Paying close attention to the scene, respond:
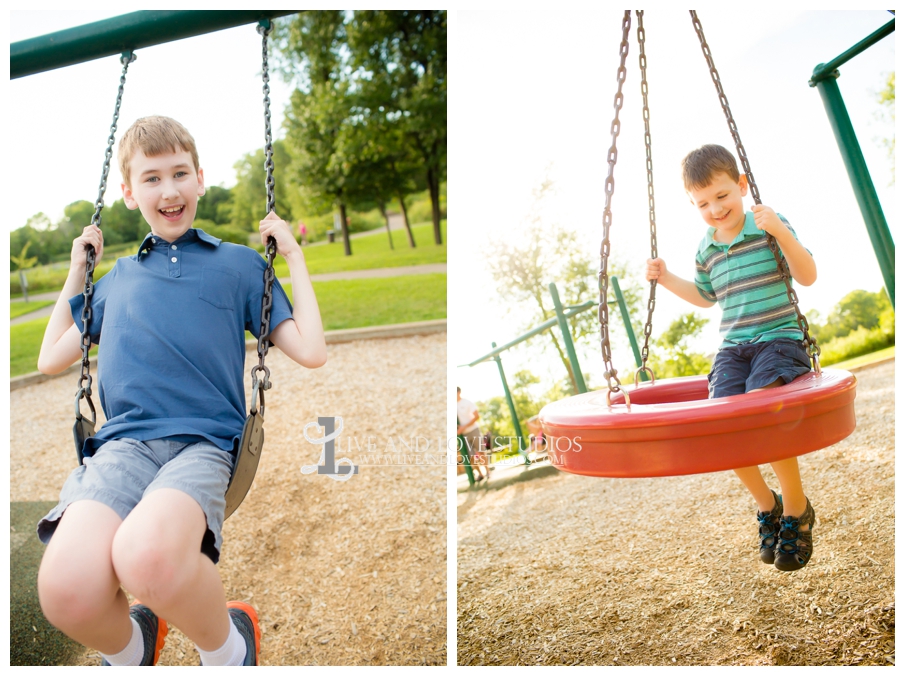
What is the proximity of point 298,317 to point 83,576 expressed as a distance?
0.67 metres

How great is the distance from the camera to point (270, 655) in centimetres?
245

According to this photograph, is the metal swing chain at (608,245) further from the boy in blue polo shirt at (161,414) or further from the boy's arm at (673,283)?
the boy in blue polo shirt at (161,414)

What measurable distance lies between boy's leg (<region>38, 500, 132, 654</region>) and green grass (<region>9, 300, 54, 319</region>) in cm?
614

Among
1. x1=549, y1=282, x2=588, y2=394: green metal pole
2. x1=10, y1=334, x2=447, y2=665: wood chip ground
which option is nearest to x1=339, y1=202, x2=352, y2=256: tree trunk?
x1=10, y1=334, x2=447, y2=665: wood chip ground

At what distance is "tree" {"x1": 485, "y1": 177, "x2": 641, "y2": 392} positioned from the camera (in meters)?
4.47

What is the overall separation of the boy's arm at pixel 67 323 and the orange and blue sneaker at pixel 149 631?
603 mm

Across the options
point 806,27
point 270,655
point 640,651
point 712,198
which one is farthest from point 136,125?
point 806,27

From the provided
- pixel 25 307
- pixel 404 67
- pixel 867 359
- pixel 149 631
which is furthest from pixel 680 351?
pixel 25 307

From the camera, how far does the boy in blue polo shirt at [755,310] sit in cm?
167

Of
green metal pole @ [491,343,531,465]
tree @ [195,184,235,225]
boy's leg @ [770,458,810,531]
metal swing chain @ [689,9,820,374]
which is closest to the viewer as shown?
metal swing chain @ [689,9,820,374]

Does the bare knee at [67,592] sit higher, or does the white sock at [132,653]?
the bare knee at [67,592]

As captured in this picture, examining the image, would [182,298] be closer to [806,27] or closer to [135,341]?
[135,341]

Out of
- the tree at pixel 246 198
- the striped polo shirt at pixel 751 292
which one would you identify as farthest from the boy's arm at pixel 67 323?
the tree at pixel 246 198

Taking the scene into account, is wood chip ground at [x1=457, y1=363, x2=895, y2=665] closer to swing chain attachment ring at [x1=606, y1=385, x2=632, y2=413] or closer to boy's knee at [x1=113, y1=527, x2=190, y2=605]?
swing chain attachment ring at [x1=606, y1=385, x2=632, y2=413]
